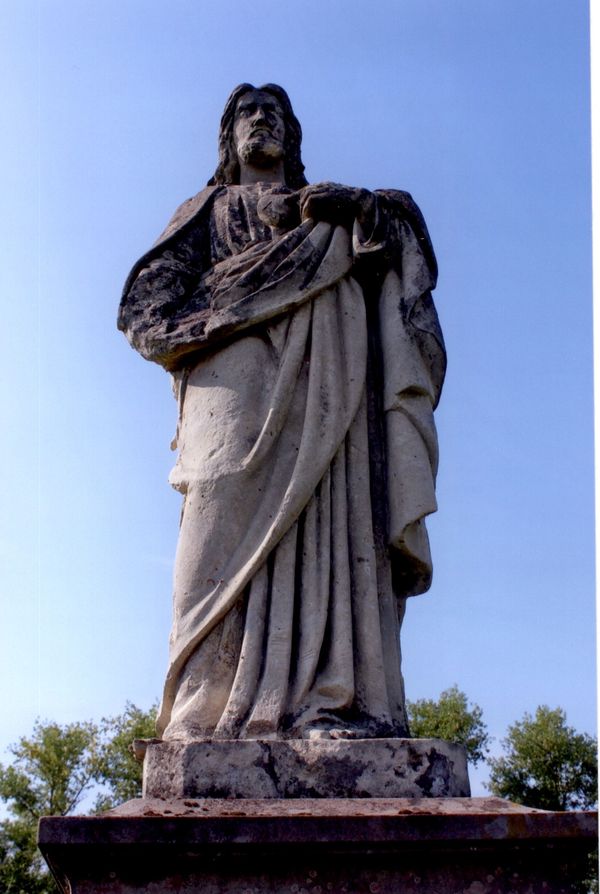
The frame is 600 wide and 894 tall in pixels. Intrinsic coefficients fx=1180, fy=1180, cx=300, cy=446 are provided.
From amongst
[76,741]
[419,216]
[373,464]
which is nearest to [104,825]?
[373,464]

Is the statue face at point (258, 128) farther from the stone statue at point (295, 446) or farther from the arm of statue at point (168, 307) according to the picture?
the arm of statue at point (168, 307)

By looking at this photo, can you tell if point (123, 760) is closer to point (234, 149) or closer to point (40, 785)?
point (40, 785)

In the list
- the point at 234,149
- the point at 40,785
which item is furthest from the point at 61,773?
the point at 234,149

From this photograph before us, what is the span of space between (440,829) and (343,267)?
3112 mm

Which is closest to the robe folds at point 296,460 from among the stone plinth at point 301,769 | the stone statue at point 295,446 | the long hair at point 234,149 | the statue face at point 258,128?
the stone statue at point 295,446

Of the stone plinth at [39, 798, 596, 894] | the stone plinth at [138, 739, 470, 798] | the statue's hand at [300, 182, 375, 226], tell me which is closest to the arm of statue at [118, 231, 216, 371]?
the statue's hand at [300, 182, 375, 226]

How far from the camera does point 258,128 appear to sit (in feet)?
23.9

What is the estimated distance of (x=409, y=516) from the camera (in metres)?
5.94

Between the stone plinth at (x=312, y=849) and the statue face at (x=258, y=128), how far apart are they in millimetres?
4103

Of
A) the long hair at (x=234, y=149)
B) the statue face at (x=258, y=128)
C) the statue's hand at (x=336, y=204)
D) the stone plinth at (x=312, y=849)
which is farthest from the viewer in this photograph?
the long hair at (x=234, y=149)

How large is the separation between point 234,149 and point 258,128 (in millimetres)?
256

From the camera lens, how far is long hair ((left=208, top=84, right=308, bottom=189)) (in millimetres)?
7453

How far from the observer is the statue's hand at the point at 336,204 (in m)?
6.55

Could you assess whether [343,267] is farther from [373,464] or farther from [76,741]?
[76,741]
